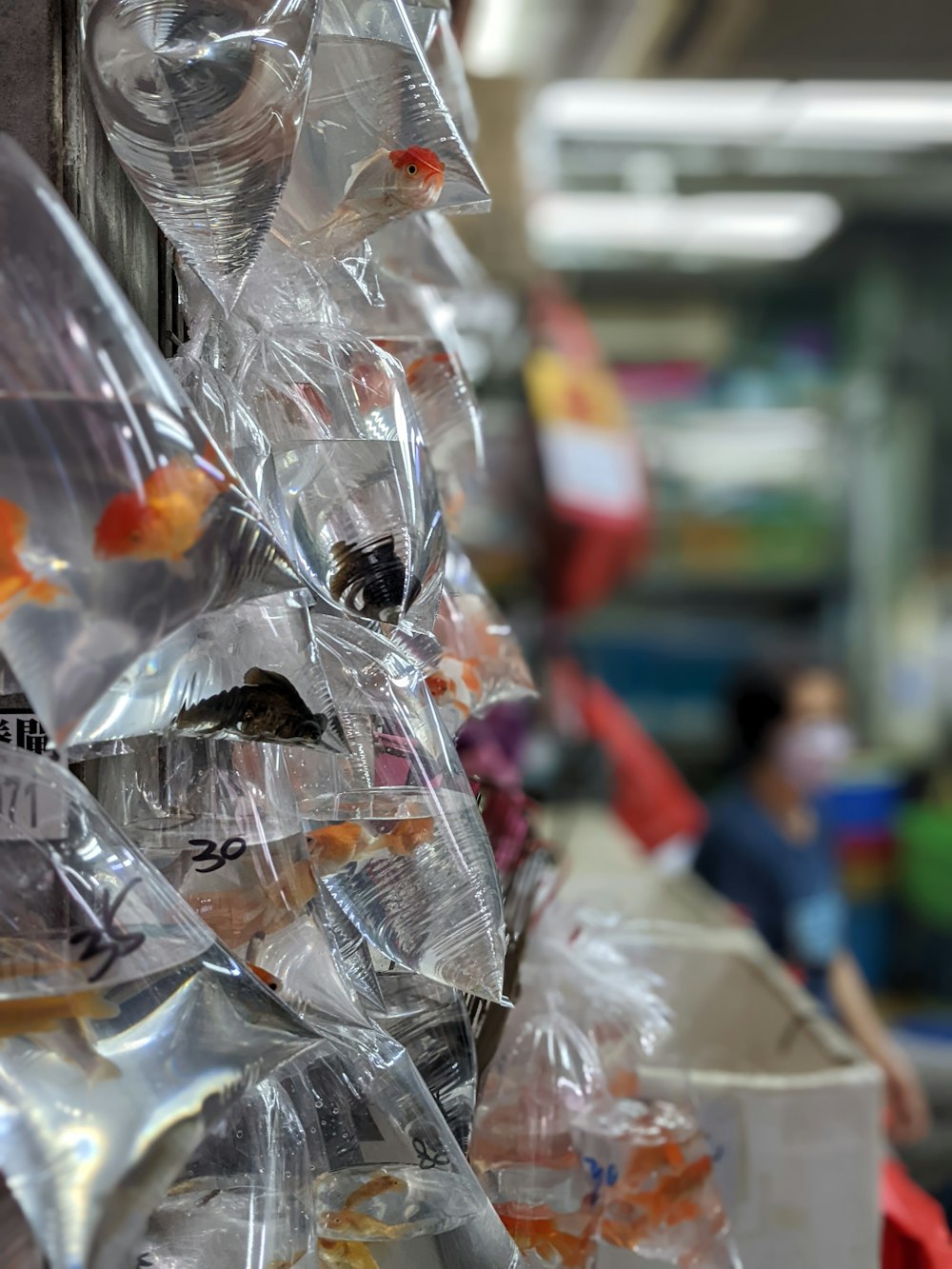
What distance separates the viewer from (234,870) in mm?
541

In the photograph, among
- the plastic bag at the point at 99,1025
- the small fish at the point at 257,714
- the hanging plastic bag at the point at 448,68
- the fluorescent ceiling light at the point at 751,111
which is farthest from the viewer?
the fluorescent ceiling light at the point at 751,111

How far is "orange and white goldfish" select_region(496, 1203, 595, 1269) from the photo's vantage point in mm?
681

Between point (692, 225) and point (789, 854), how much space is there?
10.2 feet

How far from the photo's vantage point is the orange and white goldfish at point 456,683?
68 cm

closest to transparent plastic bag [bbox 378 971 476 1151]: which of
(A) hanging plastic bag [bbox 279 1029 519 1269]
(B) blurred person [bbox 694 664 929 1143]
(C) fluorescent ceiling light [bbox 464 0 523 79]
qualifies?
(A) hanging plastic bag [bbox 279 1029 519 1269]

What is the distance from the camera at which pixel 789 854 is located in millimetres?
2588

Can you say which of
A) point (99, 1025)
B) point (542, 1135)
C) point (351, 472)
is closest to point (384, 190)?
point (351, 472)

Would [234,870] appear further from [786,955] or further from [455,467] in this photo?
[786,955]

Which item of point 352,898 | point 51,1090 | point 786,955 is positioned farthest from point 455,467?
point 786,955

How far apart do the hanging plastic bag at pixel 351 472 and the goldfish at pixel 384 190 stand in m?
0.05

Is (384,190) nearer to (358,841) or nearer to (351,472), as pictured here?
(351,472)

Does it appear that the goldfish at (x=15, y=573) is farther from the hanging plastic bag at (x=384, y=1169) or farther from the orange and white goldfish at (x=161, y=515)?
the hanging plastic bag at (x=384, y=1169)

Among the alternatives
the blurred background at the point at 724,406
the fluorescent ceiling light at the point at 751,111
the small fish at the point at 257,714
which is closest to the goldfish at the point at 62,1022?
the small fish at the point at 257,714

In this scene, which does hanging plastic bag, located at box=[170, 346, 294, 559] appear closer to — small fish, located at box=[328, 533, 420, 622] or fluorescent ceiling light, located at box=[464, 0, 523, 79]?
small fish, located at box=[328, 533, 420, 622]
